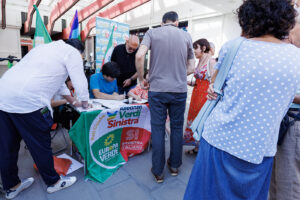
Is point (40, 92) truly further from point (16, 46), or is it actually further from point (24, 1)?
point (24, 1)

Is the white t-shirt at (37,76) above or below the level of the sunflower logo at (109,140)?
above

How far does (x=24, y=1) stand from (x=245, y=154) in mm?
12237

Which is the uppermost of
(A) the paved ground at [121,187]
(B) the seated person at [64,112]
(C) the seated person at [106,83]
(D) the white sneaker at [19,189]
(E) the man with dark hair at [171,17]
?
(E) the man with dark hair at [171,17]

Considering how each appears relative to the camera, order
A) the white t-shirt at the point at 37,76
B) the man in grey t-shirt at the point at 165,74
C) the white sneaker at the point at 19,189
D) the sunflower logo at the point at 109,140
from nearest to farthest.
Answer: the white t-shirt at the point at 37,76 → the white sneaker at the point at 19,189 → the man in grey t-shirt at the point at 165,74 → the sunflower logo at the point at 109,140

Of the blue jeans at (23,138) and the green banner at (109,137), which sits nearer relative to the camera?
the blue jeans at (23,138)

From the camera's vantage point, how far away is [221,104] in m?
0.97

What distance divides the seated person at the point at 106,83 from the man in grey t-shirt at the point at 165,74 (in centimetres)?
68

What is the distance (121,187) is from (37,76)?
120 centimetres

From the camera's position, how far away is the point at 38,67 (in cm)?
Result: 135

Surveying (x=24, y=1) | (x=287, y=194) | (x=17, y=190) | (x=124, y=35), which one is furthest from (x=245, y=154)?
(x=24, y=1)

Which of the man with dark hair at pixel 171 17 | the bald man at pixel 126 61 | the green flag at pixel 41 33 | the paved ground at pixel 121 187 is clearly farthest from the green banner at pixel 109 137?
the green flag at pixel 41 33

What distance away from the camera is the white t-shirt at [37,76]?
1.30 meters

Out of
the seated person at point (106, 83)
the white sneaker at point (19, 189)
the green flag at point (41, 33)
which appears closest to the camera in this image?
the white sneaker at point (19, 189)

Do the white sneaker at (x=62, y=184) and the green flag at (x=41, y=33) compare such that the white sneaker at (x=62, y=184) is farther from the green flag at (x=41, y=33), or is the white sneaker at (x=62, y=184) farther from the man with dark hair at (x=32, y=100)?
the green flag at (x=41, y=33)
